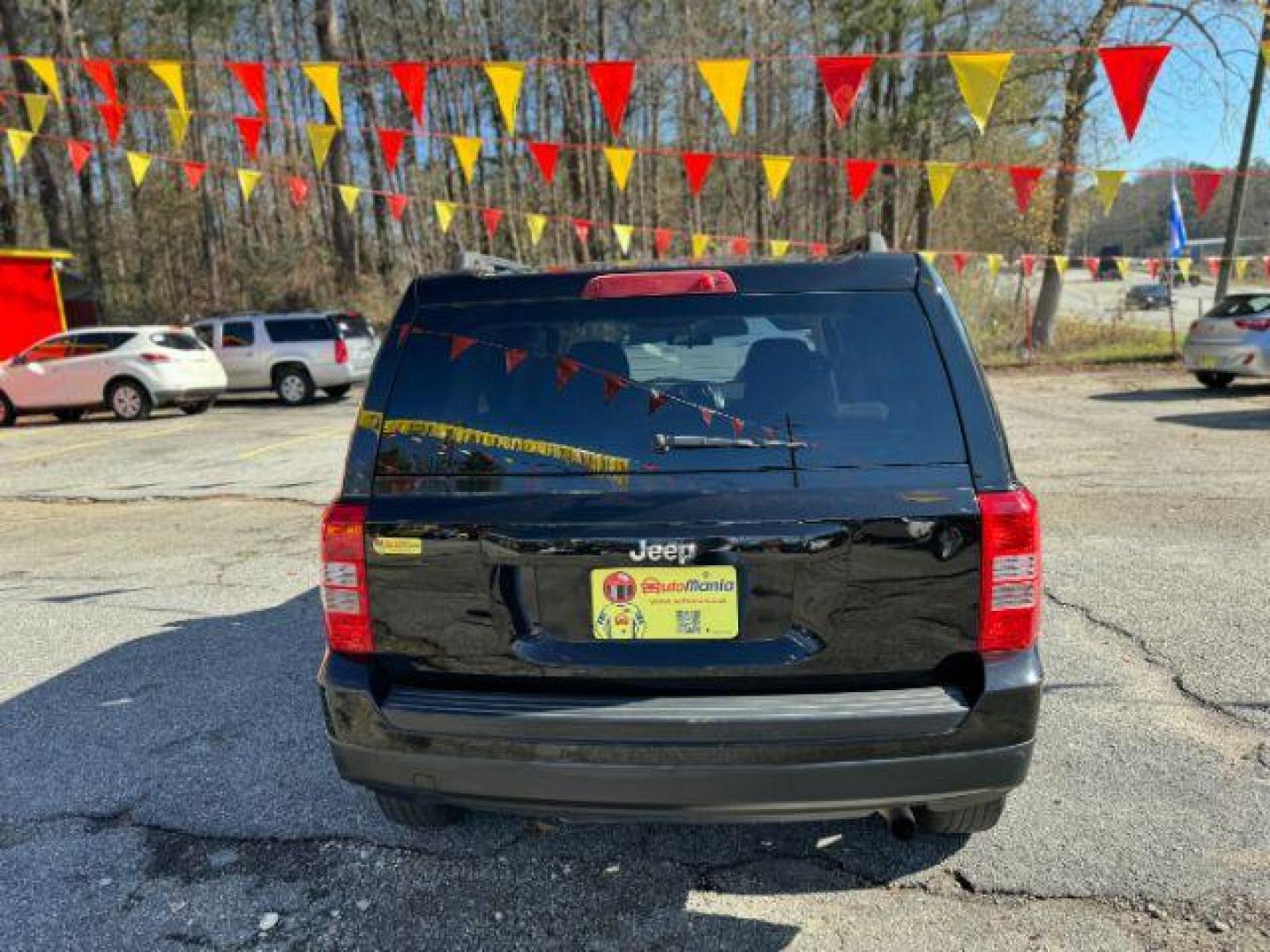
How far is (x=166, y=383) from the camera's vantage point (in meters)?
15.3

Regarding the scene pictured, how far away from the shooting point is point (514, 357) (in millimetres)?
2359

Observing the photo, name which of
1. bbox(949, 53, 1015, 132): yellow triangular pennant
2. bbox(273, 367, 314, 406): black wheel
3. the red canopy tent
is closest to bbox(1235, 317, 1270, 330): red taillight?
bbox(949, 53, 1015, 132): yellow triangular pennant

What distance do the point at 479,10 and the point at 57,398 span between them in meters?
20.3

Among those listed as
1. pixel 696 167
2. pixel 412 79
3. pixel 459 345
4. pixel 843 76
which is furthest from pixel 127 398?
pixel 459 345

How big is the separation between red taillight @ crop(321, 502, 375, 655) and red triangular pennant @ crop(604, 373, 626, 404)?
0.71m

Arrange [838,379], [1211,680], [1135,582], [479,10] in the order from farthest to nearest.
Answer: [479,10]
[1135,582]
[1211,680]
[838,379]

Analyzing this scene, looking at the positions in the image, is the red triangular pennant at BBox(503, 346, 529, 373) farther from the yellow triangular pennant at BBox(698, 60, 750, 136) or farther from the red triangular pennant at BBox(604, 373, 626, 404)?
the yellow triangular pennant at BBox(698, 60, 750, 136)

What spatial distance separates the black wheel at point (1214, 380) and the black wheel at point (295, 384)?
1619cm

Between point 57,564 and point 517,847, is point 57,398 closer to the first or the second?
point 57,564

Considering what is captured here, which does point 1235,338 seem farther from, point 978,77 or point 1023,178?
point 978,77

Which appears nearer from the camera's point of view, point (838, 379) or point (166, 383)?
point (838, 379)

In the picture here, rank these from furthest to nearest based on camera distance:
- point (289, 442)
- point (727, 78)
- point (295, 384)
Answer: point (295, 384), point (289, 442), point (727, 78)

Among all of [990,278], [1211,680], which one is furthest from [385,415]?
[990,278]

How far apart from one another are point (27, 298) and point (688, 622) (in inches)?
876
